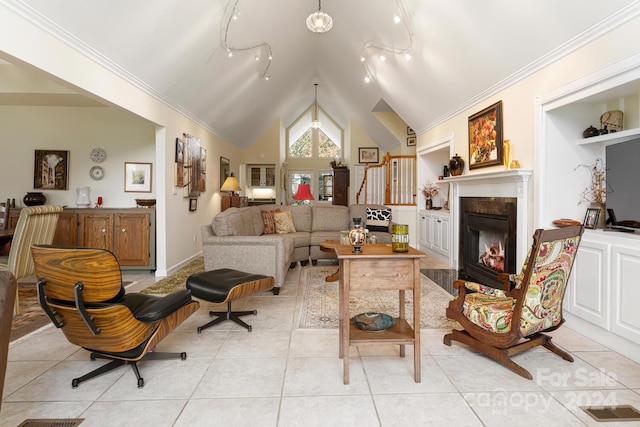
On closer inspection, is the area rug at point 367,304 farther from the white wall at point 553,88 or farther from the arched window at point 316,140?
the arched window at point 316,140

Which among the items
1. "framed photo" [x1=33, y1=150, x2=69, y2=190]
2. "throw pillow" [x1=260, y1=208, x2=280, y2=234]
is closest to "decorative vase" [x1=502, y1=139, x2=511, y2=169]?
"throw pillow" [x1=260, y1=208, x2=280, y2=234]

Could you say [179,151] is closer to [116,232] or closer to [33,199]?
[116,232]

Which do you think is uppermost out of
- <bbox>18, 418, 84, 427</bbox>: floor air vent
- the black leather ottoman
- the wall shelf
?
the wall shelf

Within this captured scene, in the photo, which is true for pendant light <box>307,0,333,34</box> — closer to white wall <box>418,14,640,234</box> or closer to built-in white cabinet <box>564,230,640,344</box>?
white wall <box>418,14,640,234</box>

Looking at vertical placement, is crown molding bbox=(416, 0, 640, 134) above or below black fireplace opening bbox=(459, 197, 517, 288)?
above

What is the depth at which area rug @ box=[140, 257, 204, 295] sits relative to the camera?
390 cm

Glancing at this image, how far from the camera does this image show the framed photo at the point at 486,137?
3.89 metres

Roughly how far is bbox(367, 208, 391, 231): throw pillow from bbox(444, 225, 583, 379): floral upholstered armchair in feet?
10.7

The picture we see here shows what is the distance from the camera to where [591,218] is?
2803 millimetres

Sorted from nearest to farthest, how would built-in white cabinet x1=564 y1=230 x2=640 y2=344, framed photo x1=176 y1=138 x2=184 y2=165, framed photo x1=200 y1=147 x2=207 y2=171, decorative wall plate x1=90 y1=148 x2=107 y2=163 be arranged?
built-in white cabinet x1=564 y1=230 x2=640 y2=344, framed photo x1=176 y1=138 x2=184 y2=165, decorative wall plate x1=90 y1=148 x2=107 y2=163, framed photo x1=200 y1=147 x2=207 y2=171

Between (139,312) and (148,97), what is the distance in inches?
127

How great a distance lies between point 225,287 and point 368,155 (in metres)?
7.82

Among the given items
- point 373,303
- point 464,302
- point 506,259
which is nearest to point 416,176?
point 506,259

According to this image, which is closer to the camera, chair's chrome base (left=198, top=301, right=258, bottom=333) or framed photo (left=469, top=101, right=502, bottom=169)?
chair's chrome base (left=198, top=301, right=258, bottom=333)
